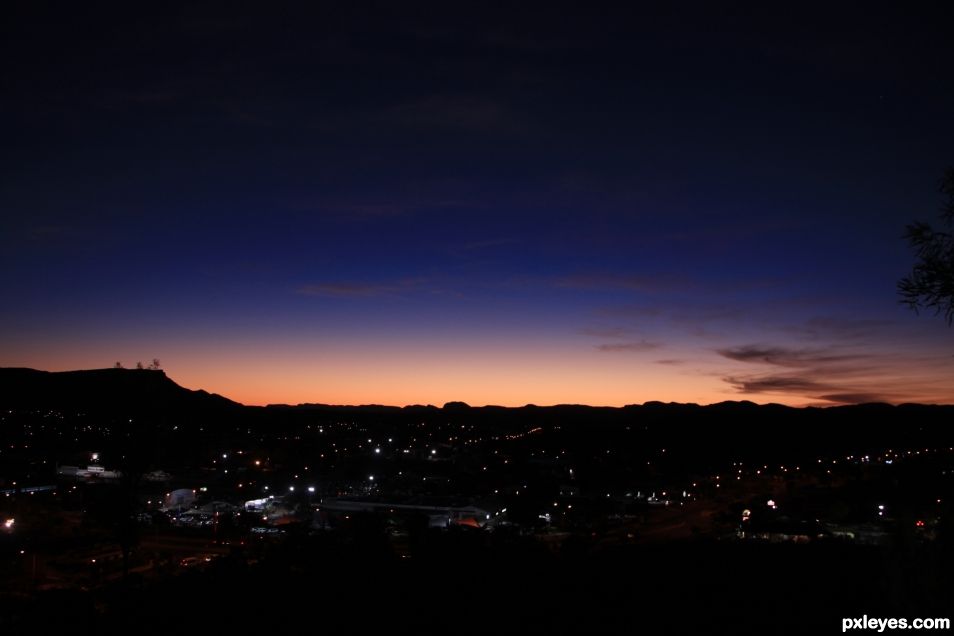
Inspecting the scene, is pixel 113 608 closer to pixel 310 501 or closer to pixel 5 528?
pixel 5 528

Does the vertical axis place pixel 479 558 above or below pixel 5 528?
above

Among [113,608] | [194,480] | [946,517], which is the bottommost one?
[194,480]

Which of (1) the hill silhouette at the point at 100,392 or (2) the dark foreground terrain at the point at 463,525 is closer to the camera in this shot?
(2) the dark foreground terrain at the point at 463,525

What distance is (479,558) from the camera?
800cm

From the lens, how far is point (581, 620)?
591 cm

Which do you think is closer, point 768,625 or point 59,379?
point 768,625

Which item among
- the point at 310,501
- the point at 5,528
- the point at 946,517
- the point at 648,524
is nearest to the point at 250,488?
the point at 310,501

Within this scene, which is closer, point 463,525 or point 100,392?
point 463,525

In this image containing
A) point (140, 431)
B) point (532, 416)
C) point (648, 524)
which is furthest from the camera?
point (532, 416)

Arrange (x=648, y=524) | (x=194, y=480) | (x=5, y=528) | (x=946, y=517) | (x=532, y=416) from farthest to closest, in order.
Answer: (x=532, y=416) < (x=194, y=480) < (x=648, y=524) < (x=5, y=528) < (x=946, y=517)

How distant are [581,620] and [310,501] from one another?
31.9m

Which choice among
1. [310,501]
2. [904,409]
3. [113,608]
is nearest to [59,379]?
[310,501]

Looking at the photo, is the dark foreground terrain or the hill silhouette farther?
the hill silhouette

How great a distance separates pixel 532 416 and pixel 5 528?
302 feet
